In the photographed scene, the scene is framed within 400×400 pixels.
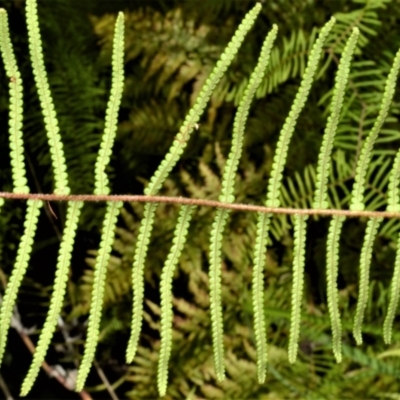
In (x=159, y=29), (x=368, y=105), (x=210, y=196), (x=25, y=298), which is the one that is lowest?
(x=25, y=298)

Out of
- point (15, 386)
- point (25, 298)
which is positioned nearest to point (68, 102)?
point (25, 298)

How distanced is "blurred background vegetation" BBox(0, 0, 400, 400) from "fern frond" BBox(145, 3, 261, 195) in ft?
2.73

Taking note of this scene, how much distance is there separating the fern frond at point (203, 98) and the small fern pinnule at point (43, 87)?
0.55 ft

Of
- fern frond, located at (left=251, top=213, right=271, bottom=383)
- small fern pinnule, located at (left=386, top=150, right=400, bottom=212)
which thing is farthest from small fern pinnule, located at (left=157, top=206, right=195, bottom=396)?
small fern pinnule, located at (left=386, top=150, right=400, bottom=212)

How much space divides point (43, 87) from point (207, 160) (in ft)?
3.53

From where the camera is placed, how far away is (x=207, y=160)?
7.34 ft

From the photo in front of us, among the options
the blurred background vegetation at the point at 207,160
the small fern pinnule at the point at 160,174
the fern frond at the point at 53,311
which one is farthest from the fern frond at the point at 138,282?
the blurred background vegetation at the point at 207,160

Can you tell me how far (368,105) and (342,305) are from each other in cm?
62

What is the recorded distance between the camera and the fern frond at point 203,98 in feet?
3.89

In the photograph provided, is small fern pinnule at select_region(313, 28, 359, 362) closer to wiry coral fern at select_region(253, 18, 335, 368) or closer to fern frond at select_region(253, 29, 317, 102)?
wiry coral fern at select_region(253, 18, 335, 368)

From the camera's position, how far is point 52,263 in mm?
2338

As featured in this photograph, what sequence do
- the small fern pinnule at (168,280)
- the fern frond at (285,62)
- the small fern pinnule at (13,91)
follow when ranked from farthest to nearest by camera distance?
the fern frond at (285,62) < the small fern pinnule at (168,280) < the small fern pinnule at (13,91)

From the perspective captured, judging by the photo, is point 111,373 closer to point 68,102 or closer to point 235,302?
point 235,302

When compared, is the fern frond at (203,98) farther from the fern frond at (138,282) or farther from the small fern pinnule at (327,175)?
the small fern pinnule at (327,175)
